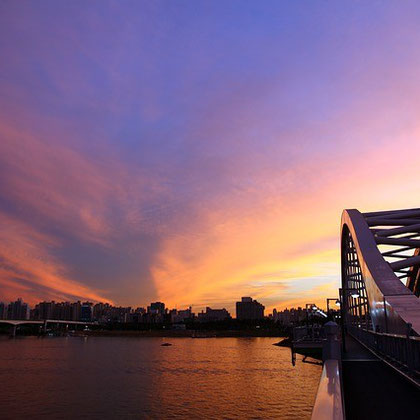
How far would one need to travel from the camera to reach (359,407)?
680cm

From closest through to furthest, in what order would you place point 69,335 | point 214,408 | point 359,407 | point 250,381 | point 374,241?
point 359,407
point 374,241
point 214,408
point 250,381
point 69,335

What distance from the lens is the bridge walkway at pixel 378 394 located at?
6.41m

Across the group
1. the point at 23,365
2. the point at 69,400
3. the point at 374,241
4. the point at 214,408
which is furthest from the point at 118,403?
the point at 23,365

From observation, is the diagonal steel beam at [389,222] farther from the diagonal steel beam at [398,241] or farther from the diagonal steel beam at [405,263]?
the diagonal steel beam at [405,263]

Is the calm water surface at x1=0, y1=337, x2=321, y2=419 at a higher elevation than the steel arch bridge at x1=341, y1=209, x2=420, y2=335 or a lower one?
lower

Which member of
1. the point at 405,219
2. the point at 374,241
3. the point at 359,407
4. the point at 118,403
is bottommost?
the point at 118,403

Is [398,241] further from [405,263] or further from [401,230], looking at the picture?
[405,263]

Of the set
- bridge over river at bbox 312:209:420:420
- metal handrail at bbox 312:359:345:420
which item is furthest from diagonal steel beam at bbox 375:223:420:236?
metal handrail at bbox 312:359:345:420

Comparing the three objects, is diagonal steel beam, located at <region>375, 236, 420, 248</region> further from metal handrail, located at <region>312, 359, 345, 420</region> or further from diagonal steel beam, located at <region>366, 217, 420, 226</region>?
metal handrail, located at <region>312, 359, 345, 420</region>

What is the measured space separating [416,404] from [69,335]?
203m

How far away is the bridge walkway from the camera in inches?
253

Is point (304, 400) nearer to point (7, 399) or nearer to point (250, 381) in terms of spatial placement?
point (250, 381)

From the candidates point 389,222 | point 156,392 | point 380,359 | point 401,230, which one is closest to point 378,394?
point 380,359

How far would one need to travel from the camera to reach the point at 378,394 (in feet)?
25.7
